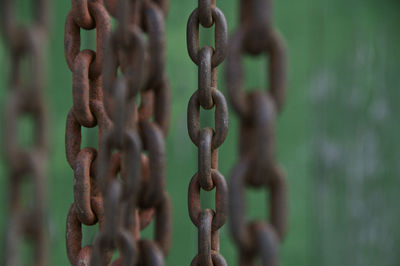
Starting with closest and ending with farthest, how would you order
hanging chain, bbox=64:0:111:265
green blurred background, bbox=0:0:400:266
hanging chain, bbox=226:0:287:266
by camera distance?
hanging chain, bbox=226:0:287:266 → hanging chain, bbox=64:0:111:265 → green blurred background, bbox=0:0:400:266

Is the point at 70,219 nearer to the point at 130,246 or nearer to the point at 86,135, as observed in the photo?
the point at 130,246

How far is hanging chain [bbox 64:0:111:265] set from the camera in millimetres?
645

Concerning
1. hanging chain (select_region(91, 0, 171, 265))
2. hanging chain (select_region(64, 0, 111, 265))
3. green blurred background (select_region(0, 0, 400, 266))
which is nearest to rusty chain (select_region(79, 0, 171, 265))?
hanging chain (select_region(91, 0, 171, 265))

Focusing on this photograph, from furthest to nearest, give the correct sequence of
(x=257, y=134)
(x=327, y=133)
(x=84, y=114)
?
(x=327, y=133) → (x=84, y=114) → (x=257, y=134)

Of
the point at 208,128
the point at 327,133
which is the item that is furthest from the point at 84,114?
the point at 327,133

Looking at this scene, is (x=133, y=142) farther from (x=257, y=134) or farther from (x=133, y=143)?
(x=257, y=134)

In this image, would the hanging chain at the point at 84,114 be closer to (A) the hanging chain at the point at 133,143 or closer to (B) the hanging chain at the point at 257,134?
(A) the hanging chain at the point at 133,143

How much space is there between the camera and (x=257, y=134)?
1.44 ft

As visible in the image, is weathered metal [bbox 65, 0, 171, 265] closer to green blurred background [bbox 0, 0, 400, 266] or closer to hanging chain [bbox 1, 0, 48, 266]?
hanging chain [bbox 1, 0, 48, 266]

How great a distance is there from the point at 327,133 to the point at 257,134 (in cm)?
221

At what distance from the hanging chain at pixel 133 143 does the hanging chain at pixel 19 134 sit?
0.06 m

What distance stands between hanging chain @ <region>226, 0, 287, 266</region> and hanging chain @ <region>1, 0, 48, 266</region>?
16 cm

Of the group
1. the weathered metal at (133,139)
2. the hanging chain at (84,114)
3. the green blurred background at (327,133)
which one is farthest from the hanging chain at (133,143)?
the green blurred background at (327,133)

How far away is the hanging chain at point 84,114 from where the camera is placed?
64 centimetres
